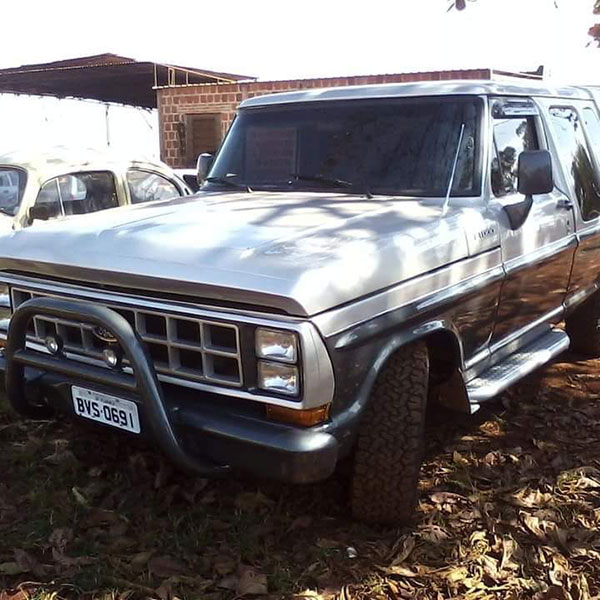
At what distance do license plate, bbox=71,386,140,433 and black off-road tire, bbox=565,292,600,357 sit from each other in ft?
12.4

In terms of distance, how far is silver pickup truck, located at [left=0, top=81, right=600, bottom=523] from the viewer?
262cm

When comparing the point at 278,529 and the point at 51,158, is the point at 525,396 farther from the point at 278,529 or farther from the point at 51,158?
the point at 51,158

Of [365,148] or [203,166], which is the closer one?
[365,148]

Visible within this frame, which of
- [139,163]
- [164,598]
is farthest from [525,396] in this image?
[139,163]

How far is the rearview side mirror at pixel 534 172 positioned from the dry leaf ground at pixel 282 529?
1410 millimetres

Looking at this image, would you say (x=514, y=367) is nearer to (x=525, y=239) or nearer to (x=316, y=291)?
(x=525, y=239)

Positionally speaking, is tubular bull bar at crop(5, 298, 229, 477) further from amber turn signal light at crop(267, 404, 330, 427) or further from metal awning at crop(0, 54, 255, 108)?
metal awning at crop(0, 54, 255, 108)

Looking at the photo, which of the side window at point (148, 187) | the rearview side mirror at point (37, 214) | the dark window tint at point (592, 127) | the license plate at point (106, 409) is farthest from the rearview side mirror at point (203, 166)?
the dark window tint at point (592, 127)

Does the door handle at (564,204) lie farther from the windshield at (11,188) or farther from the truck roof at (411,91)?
the windshield at (11,188)

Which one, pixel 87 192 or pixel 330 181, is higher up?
pixel 330 181

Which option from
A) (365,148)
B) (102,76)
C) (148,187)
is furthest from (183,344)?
(102,76)

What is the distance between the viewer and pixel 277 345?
2.57 meters

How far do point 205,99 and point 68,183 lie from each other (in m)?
9.89

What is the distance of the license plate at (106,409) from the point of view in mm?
2863
